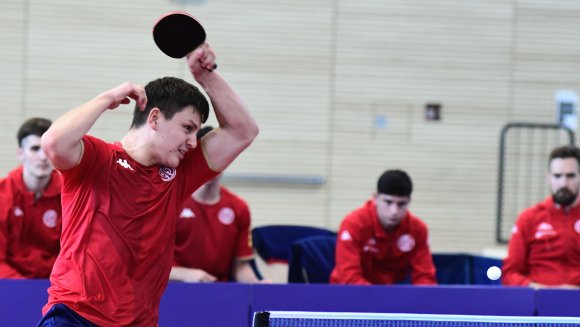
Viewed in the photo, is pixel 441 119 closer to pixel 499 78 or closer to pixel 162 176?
pixel 499 78

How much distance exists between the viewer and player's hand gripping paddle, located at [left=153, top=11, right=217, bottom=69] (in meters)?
3.58

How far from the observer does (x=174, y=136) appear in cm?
353

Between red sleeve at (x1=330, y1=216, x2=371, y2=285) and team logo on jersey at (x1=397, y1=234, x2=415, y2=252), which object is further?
team logo on jersey at (x1=397, y1=234, x2=415, y2=252)

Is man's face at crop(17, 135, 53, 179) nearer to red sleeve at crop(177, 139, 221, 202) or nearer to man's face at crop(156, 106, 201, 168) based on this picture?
red sleeve at crop(177, 139, 221, 202)

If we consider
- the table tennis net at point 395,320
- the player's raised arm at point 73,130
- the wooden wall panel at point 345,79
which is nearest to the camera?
the player's raised arm at point 73,130

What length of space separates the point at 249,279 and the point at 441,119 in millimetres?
5162

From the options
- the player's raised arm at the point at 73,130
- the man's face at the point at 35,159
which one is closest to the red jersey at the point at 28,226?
the man's face at the point at 35,159

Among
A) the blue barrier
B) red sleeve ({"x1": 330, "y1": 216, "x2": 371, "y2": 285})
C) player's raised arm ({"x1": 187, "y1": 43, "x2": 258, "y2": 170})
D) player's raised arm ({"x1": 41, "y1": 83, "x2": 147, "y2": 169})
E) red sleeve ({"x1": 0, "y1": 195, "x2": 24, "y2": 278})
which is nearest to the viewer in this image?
player's raised arm ({"x1": 41, "y1": 83, "x2": 147, "y2": 169})

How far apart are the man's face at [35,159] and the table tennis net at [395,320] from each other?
8.15ft

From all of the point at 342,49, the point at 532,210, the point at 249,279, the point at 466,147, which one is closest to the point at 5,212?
the point at 249,279

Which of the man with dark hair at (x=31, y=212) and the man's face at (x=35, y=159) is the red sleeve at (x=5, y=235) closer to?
the man with dark hair at (x=31, y=212)

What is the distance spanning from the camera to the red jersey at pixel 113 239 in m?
3.37

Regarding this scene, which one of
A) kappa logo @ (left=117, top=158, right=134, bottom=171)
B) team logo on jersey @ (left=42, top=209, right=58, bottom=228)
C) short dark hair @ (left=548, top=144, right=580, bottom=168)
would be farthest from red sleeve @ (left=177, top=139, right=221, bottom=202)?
short dark hair @ (left=548, top=144, right=580, bottom=168)

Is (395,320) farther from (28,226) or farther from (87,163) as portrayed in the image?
(28,226)
